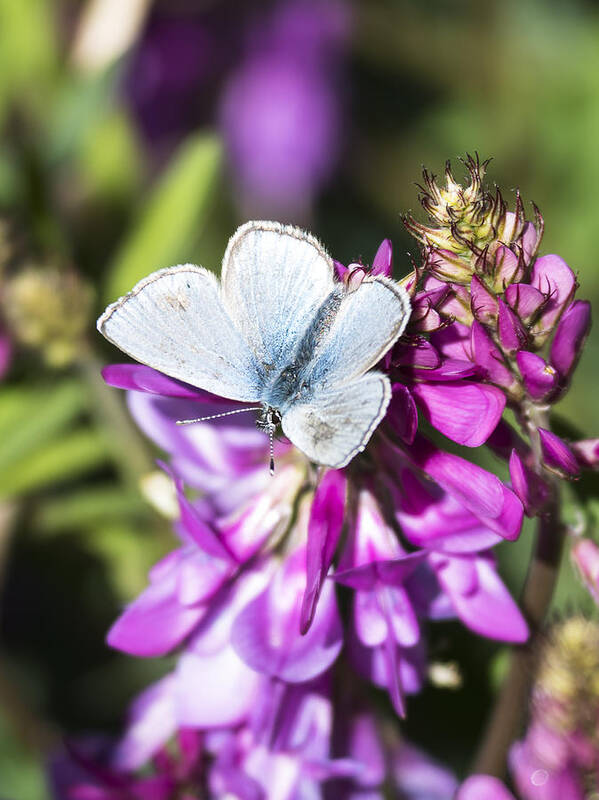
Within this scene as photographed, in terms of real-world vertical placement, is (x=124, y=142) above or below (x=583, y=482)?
above

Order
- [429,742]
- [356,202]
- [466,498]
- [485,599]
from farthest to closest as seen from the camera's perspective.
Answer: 1. [356,202]
2. [429,742]
3. [485,599]
4. [466,498]

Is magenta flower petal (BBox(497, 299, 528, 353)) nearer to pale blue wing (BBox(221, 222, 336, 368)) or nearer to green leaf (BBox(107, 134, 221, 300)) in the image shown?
pale blue wing (BBox(221, 222, 336, 368))

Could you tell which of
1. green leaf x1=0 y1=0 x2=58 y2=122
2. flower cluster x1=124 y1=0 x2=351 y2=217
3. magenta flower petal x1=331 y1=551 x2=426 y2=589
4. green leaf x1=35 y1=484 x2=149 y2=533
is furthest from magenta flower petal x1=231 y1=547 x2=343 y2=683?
flower cluster x1=124 y1=0 x2=351 y2=217

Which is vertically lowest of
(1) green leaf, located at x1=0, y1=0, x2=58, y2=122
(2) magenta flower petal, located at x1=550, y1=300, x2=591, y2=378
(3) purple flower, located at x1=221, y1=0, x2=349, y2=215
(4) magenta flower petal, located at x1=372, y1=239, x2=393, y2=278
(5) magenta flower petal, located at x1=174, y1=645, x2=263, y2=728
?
(5) magenta flower petal, located at x1=174, y1=645, x2=263, y2=728

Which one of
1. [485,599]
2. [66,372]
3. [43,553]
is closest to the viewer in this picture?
[485,599]

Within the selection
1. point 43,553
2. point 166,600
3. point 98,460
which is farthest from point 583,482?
point 43,553

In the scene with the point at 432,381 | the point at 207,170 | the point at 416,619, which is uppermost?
the point at 207,170

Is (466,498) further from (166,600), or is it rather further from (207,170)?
(207,170)
